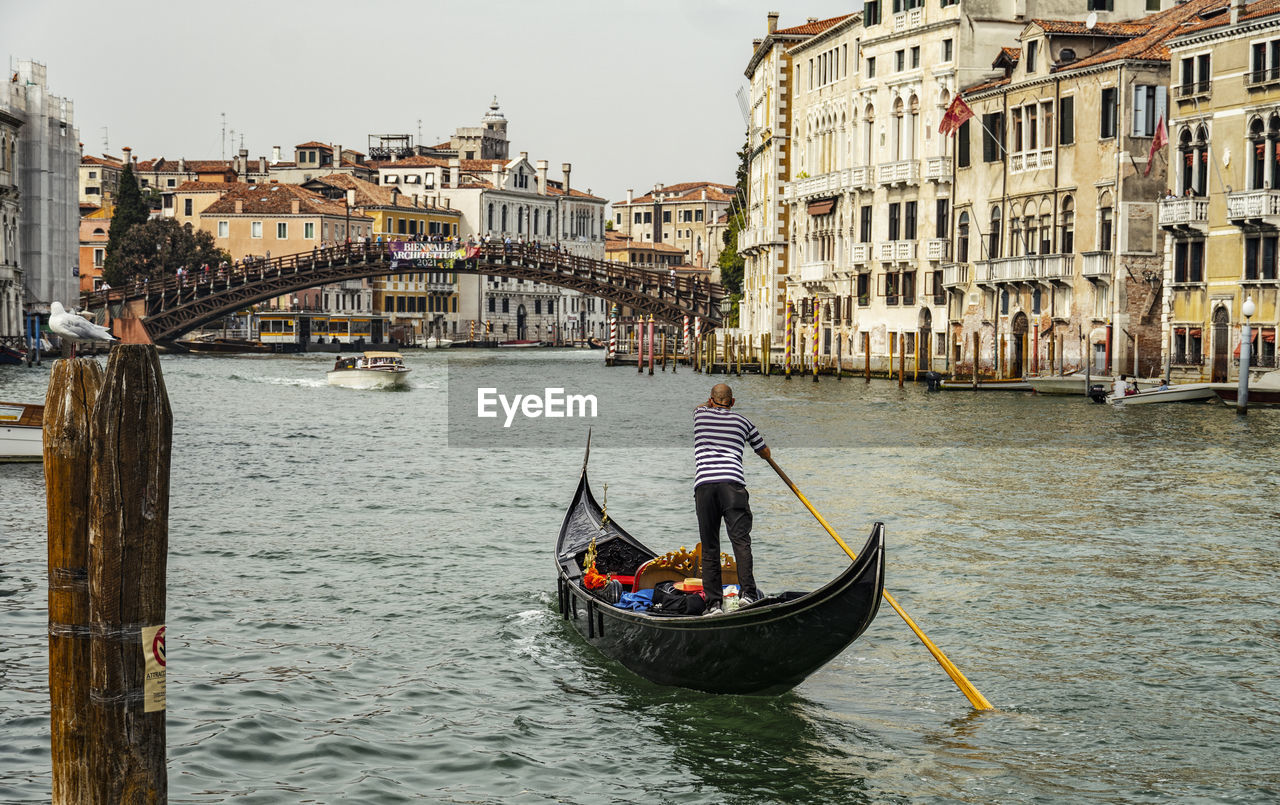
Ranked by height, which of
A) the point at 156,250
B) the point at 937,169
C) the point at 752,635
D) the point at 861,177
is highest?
the point at 861,177

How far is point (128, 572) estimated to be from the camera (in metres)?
4.12

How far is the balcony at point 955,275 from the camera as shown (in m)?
35.0

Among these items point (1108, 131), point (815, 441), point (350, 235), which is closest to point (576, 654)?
point (815, 441)

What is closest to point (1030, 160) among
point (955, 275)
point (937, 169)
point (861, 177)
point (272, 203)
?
point (955, 275)

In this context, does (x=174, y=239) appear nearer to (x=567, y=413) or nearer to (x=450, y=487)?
(x=567, y=413)

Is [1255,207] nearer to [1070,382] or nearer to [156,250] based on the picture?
[1070,382]

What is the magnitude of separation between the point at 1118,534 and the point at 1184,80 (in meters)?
17.7

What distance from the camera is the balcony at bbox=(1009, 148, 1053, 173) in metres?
31.8

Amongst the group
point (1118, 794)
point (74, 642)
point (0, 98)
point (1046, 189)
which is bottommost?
point (1118, 794)

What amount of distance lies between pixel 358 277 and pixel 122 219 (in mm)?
14172

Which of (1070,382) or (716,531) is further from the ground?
(1070,382)

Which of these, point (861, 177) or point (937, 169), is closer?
point (937, 169)

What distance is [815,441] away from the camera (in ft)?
68.0

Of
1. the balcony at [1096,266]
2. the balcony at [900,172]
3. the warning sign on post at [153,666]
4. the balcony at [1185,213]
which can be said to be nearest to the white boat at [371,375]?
the balcony at [900,172]
